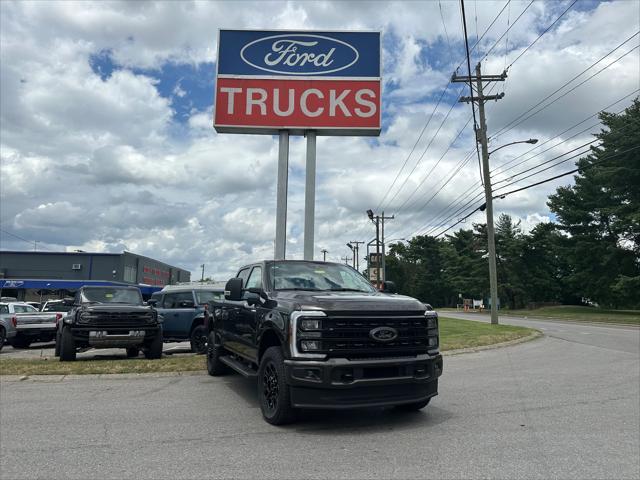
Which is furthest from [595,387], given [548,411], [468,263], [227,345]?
[468,263]

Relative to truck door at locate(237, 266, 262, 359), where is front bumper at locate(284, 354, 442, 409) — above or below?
below

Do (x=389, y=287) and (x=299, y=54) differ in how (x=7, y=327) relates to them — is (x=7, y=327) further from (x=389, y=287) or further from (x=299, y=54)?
(x=389, y=287)

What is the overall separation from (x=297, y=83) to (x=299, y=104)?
0.62 m

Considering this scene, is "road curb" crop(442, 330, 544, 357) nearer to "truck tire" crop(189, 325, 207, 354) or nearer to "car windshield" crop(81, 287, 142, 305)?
"truck tire" crop(189, 325, 207, 354)

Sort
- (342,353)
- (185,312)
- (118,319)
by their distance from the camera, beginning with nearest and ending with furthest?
(342,353), (118,319), (185,312)

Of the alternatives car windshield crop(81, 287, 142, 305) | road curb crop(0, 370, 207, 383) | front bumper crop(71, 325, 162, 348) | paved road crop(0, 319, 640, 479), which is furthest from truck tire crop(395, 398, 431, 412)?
car windshield crop(81, 287, 142, 305)

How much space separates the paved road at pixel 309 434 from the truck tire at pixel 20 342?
29.9 feet

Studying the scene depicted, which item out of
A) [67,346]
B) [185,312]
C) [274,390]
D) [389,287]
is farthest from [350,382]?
[185,312]

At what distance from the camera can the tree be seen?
143ft

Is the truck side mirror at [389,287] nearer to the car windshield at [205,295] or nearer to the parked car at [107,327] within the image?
the parked car at [107,327]

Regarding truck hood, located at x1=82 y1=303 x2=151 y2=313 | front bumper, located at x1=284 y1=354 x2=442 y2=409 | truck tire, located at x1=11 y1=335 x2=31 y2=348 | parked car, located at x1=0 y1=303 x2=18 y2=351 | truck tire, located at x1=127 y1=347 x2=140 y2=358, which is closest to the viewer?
front bumper, located at x1=284 y1=354 x2=442 y2=409

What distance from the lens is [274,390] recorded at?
226 inches

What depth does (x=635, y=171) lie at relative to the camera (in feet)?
144

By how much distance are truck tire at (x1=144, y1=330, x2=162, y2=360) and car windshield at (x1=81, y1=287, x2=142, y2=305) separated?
1.11 m
